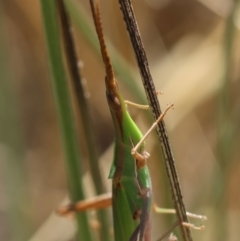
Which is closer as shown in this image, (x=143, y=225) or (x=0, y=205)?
(x=143, y=225)

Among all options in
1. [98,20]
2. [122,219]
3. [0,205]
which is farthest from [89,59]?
[98,20]

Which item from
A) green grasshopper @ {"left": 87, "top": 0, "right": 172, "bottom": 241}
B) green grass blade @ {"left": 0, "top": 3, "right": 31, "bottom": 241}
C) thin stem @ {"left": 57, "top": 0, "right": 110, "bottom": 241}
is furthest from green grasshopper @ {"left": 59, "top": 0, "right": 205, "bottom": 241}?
green grass blade @ {"left": 0, "top": 3, "right": 31, "bottom": 241}

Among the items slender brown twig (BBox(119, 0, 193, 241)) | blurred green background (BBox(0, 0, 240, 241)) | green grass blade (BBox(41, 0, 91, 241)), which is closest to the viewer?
slender brown twig (BBox(119, 0, 193, 241))

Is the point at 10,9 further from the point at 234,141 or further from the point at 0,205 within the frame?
the point at 234,141

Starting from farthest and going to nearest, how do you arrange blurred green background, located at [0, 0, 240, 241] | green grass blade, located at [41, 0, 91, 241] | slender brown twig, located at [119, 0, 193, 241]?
blurred green background, located at [0, 0, 240, 241], green grass blade, located at [41, 0, 91, 241], slender brown twig, located at [119, 0, 193, 241]

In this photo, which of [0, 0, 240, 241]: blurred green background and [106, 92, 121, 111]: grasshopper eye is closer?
[106, 92, 121, 111]: grasshopper eye

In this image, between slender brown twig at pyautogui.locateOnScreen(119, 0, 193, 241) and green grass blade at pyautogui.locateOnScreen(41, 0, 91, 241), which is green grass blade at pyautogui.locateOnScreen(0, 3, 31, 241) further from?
slender brown twig at pyautogui.locateOnScreen(119, 0, 193, 241)

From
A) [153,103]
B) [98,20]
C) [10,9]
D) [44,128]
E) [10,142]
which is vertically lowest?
[44,128]
